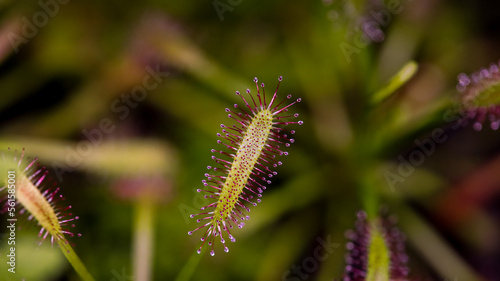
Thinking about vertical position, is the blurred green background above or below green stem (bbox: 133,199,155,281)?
above

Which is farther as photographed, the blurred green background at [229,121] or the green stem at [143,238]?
the blurred green background at [229,121]

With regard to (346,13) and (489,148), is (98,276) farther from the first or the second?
(489,148)

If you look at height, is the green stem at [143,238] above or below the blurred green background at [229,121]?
below

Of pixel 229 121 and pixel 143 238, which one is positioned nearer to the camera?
pixel 143 238

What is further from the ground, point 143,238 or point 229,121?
point 229,121

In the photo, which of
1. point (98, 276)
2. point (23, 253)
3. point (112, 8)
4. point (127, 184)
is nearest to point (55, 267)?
point (23, 253)
